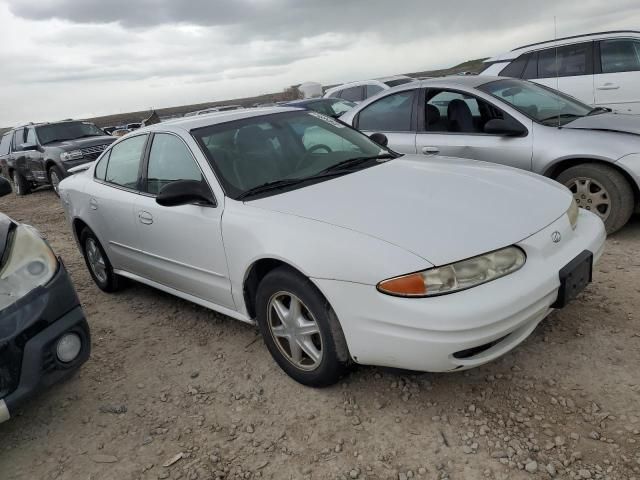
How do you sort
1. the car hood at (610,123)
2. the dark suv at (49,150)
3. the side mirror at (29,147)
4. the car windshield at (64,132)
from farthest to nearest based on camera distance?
the car windshield at (64,132) < the side mirror at (29,147) < the dark suv at (49,150) < the car hood at (610,123)

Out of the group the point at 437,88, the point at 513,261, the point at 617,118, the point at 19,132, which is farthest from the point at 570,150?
the point at 19,132

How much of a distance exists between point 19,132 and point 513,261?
13013 millimetres

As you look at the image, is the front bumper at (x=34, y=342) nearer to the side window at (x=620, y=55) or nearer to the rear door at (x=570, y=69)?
the rear door at (x=570, y=69)

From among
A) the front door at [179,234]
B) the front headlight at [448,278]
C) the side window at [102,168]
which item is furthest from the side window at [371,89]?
the front headlight at [448,278]

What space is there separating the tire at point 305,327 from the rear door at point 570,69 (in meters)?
5.84

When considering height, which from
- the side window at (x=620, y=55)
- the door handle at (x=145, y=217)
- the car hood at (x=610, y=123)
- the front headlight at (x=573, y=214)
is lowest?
the front headlight at (x=573, y=214)

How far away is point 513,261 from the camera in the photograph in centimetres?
239

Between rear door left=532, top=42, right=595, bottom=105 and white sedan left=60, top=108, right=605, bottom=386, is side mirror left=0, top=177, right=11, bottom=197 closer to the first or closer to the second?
white sedan left=60, top=108, right=605, bottom=386

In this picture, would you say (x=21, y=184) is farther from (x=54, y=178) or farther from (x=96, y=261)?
(x=96, y=261)

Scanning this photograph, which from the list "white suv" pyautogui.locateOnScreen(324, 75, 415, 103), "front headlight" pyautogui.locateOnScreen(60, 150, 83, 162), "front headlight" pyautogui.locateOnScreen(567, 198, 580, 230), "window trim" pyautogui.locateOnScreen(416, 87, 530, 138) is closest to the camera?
"front headlight" pyautogui.locateOnScreen(567, 198, 580, 230)

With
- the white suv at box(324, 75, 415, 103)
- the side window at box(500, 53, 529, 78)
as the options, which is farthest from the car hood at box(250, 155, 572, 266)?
the white suv at box(324, 75, 415, 103)

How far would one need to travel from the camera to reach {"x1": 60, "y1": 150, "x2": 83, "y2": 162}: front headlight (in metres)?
10.2

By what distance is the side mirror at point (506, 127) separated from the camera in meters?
4.62

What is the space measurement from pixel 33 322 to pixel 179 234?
3.36 ft
